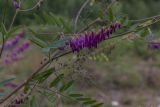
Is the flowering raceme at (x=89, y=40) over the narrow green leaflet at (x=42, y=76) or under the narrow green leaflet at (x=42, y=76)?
over

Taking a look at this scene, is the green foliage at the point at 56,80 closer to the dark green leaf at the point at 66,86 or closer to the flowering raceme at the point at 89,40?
the dark green leaf at the point at 66,86

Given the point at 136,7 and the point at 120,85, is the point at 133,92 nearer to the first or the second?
the point at 120,85

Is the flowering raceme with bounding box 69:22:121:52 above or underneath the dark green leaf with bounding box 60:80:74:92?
above

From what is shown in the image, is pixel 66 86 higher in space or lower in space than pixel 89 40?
lower

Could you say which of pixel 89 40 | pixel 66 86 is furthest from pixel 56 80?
pixel 89 40

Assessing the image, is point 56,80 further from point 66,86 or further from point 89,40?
point 89,40

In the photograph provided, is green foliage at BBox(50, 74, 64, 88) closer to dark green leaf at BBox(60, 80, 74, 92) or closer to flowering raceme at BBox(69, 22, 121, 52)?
dark green leaf at BBox(60, 80, 74, 92)

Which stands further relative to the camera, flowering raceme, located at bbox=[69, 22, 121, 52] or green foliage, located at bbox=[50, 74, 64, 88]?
green foliage, located at bbox=[50, 74, 64, 88]

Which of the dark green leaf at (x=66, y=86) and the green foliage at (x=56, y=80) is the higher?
the green foliage at (x=56, y=80)

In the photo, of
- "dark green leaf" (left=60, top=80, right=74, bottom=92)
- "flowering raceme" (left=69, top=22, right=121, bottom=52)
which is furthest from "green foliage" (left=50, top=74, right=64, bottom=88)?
"flowering raceme" (left=69, top=22, right=121, bottom=52)

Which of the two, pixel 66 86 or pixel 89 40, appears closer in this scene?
pixel 89 40

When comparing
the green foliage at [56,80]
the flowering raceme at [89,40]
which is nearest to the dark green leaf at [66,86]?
the green foliage at [56,80]

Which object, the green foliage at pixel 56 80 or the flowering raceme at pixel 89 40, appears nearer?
the flowering raceme at pixel 89 40

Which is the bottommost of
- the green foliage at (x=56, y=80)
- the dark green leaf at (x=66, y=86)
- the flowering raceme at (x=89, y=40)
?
the dark green leaf at (x=66, y=86)
